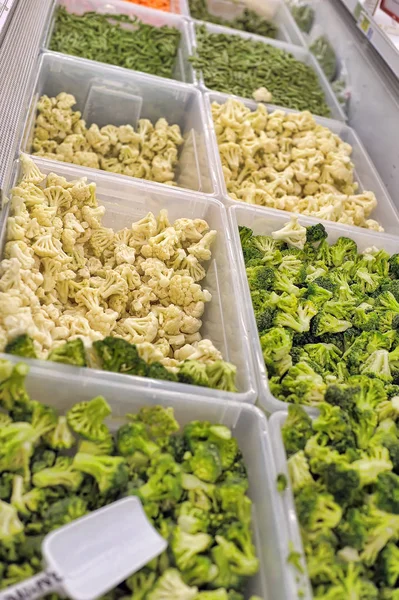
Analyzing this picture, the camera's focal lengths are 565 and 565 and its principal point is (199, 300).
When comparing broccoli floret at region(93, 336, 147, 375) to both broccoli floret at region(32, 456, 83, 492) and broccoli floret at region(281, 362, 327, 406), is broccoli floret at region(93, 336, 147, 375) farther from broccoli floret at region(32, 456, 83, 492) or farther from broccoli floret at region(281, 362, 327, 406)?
broccoli floret at region(281, 362, 327, 406)

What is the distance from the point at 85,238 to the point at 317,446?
43.3 inches

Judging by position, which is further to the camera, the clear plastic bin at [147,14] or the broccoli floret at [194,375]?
the clear plastic bin at [147,14]

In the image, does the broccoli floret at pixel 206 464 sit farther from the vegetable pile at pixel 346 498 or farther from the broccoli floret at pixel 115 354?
the broccoli floret at pixel 115 354

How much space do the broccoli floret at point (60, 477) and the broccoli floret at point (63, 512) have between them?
0.04 m

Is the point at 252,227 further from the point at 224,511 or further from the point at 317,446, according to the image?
the point at 224,511

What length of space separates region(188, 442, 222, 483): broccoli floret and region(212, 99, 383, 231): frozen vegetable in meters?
1.35

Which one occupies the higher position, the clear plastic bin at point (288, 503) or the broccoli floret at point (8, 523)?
the clear plastic bin at point (288, 503)

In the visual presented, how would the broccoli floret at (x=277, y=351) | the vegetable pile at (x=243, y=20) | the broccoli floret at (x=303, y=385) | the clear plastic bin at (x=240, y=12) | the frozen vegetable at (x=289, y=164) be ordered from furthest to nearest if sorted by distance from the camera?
the clear plastic bin at (x=240, y=12)
the vegetable pile at (x=243, y=20)
the frozen vegetable at (x=289, y=164)
the broccoli floret at (x=277, y=351)
the broccoli floret at (x=303, y=385)

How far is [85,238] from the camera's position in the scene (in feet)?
6.61

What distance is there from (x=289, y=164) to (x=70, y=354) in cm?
175

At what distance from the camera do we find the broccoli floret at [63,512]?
46.1 inches

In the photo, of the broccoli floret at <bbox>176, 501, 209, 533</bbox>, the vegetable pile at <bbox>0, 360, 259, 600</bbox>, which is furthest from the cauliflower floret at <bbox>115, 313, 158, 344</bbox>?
the broccoli floret at <bbox>176, 501, 209, 533</bbox>

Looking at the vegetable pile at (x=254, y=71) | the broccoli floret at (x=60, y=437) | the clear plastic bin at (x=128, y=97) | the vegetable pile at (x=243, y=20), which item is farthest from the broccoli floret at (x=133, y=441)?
the vegetable pile at (x=243, y=20)

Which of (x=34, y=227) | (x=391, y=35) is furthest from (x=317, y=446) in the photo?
(x=391, y=35)
